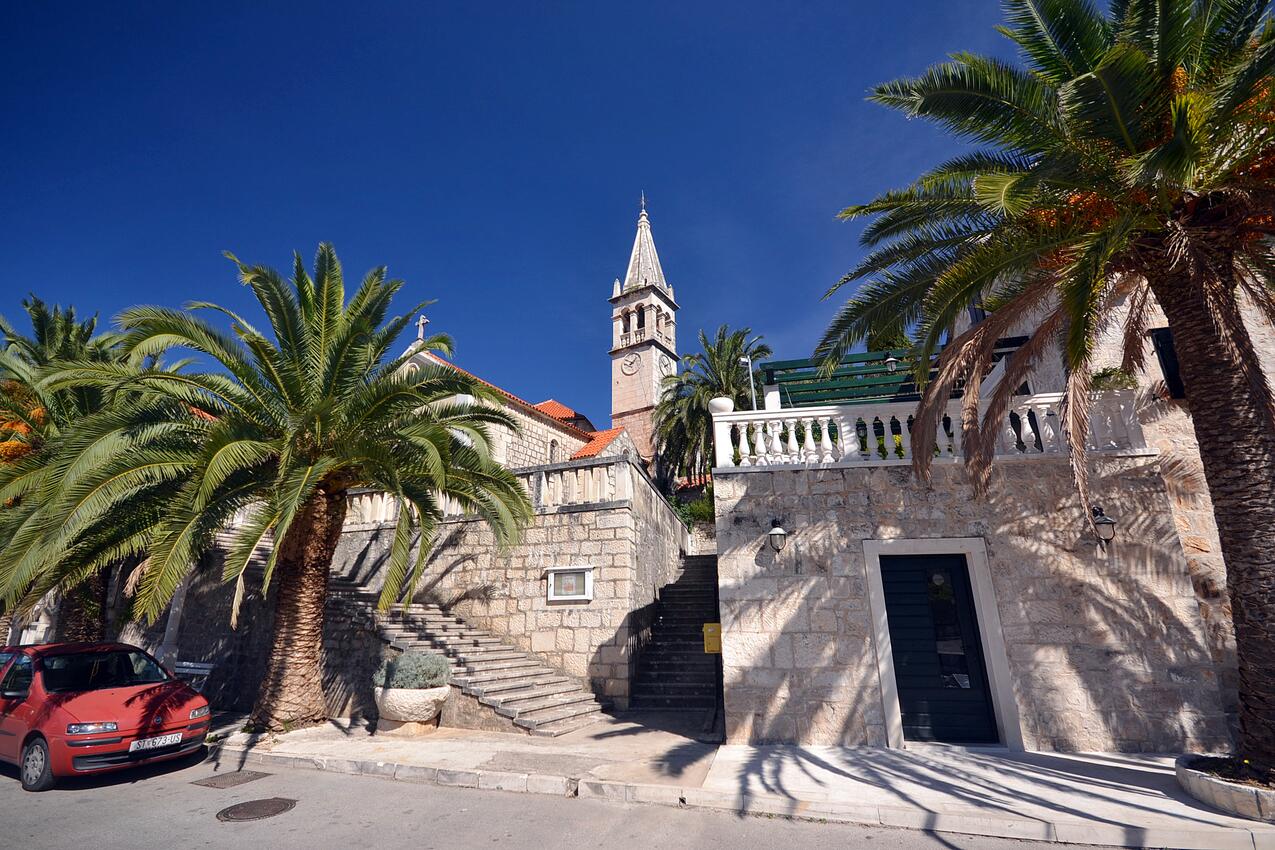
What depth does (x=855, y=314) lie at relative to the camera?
8.10m

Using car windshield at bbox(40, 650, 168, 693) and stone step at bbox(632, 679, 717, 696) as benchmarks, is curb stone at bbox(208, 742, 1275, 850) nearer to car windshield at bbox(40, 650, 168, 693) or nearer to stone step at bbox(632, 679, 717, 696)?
car windshield at bbox(40, 650, 168, 693)

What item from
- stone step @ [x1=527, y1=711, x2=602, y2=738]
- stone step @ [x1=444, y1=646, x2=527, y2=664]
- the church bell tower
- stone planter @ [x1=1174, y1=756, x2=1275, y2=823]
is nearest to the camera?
stone planter @ [x1=1174, y1=756, x2=1275, y2=823]

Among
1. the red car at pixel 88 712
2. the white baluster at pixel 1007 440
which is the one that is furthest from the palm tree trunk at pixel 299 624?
the white baluster at pixel 1007 440

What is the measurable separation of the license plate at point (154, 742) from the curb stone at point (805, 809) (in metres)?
0.88

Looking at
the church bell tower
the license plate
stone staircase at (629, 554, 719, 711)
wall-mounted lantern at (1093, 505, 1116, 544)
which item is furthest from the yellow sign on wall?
the church bell tower

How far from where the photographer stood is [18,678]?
25.0ft

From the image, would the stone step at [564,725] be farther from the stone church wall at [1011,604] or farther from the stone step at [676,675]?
the stone church wall at [1011,604]

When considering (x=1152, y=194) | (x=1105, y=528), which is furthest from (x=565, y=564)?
(x=1152, y=194)

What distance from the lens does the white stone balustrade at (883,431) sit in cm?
833

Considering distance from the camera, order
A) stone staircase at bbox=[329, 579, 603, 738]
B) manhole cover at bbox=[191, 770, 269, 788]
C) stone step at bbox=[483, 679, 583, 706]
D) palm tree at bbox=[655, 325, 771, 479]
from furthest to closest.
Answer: palm tree at bbox=[655, 325, 771, 479], stone step at bbox=[483, 679, 583, 706], stone staircase at bbox=[329, 579, 603, 738], manhole cover at bbox=[191, 770, 269, 788]

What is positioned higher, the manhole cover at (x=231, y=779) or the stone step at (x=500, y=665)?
the stone step at (x=500, y=665)

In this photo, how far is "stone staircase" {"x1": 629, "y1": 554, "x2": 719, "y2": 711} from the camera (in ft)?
35.9

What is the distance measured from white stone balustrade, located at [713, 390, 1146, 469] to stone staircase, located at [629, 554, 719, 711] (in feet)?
15.3

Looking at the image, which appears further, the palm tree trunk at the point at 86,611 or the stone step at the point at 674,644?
the stone step at the point at 674,644
